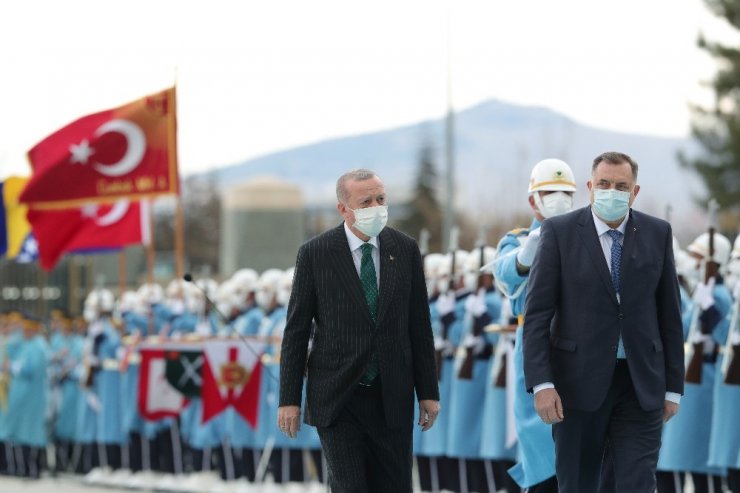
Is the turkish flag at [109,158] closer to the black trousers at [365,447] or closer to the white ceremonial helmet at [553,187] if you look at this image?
the white ceremonial helmet at [553,187]

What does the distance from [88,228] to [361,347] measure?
12057 millimetres

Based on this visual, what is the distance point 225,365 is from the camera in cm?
1544

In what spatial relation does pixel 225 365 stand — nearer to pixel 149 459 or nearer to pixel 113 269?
pixel 149 459

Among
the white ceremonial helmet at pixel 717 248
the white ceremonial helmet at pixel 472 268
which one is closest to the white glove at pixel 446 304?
the white ceremonial helmet at pixel 472 268

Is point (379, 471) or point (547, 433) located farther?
point (547, 433)

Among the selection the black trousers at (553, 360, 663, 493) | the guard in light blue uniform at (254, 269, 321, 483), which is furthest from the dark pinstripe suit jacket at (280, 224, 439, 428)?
the guard in light blue uniform at (254, 269, 321, 483)

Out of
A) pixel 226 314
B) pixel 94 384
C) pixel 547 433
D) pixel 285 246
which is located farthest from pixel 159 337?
pixel 285 246

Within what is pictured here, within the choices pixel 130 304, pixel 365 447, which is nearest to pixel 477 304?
pixel 365 447

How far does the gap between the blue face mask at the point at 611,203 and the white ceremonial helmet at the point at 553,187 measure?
1.58 metres

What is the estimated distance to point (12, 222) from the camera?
2195cm

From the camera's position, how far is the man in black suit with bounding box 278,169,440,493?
7.77 metres

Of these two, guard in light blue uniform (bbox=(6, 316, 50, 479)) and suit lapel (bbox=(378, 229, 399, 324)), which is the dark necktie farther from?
guard in light blue uniform (bbox=(6, 316, 50, 479))

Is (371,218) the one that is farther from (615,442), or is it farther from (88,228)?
(88,228)

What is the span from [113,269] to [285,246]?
1529 centimetres
